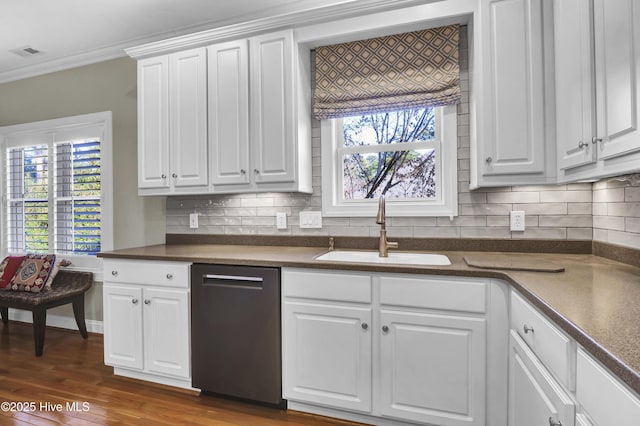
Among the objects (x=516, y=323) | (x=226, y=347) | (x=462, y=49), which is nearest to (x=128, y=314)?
(x=226, y=347)

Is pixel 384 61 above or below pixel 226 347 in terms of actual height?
above

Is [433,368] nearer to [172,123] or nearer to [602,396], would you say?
[602,396]

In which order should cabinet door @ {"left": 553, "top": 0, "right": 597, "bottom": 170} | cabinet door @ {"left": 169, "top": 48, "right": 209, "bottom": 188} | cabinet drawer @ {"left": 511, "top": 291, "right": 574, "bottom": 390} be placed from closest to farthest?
1. cabinet drawer @ {"left": 511, "top": 291, "right": 574, "bottom": 390}
2. cabinet door @ {"left": 553, "top": 0, "right": 597, "bottom": 170}
3. cabinet door @ {"left": 169, "top": 48, "right": 209, "bottom": 188}

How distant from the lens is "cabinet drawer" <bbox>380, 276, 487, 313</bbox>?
1651 mm

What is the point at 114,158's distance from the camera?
10.8 feet

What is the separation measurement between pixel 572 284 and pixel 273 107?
→ 6.32ft

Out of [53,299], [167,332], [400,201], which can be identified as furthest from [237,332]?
[53,299]

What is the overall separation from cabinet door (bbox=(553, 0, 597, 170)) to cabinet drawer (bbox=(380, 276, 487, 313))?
0.74 metres

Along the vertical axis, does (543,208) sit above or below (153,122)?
below

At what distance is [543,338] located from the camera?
1.16 m

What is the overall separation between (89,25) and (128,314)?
8.00 ft

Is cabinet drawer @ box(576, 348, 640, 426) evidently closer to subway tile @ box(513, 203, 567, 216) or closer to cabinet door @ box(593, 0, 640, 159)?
cabinet door @ box(593, 0, 640, 159)

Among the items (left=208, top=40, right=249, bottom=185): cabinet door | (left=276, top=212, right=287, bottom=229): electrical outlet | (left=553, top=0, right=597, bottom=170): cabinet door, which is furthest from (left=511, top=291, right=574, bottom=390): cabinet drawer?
(left=208, top=40, right=249, bottom=185): cabinet door

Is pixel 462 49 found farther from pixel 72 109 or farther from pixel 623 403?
pixel 72 109
